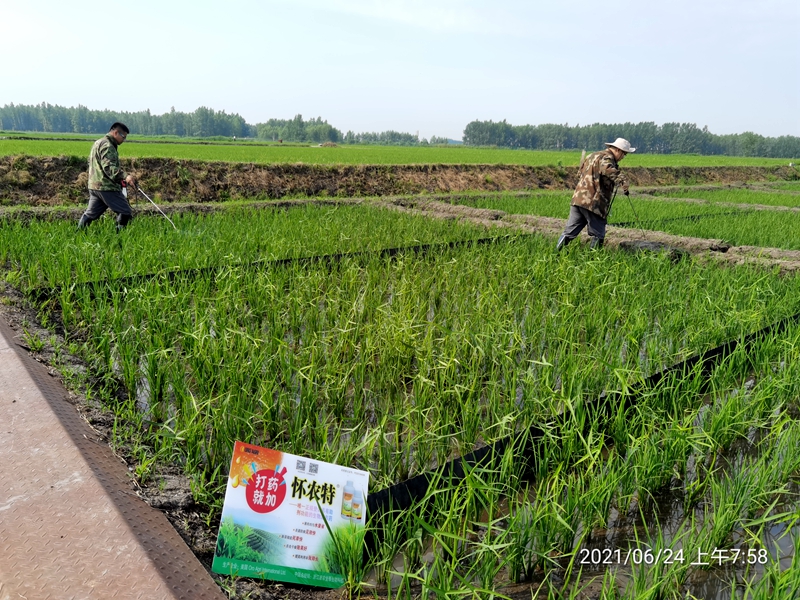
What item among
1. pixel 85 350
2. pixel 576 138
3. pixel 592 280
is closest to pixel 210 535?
pixel 85 350

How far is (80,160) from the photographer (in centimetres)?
1000

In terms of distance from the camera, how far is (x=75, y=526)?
1609mm

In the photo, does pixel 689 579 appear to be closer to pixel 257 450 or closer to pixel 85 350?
pixel 257 450

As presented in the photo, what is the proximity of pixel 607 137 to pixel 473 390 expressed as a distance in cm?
8927

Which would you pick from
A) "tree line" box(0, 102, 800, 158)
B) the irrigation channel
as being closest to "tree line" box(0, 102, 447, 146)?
"tree line" box(0, 102, 800, 158)

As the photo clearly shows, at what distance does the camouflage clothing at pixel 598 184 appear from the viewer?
227 inches

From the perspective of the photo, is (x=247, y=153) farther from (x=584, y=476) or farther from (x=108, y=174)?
(x=584, y=476)

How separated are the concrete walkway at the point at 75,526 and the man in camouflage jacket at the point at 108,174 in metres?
4.28

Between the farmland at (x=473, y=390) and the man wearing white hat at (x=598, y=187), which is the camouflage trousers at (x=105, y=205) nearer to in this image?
the farmland at (x=473, y=390)

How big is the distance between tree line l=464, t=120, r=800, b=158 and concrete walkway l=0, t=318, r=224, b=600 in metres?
83.6

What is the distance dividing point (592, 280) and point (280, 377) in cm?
303
